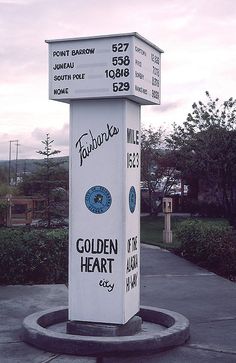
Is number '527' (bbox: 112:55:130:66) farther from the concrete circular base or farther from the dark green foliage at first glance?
the dark green foliage

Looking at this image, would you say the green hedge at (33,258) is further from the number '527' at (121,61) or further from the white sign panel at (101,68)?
the number '527' at (121,61)

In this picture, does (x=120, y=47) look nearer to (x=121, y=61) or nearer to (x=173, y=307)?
(x=121, y=61)

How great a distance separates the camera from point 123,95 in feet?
22.4

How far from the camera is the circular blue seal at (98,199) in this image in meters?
7.01

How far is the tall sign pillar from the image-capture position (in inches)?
272

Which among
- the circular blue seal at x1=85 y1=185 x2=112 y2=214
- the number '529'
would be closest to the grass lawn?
the circular blue seal at x1=85 y1=185 x2=112 y2=214

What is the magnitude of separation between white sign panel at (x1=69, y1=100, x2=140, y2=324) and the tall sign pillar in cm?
1

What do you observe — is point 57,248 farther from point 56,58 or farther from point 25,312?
point 56,58

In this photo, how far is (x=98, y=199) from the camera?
7.05m

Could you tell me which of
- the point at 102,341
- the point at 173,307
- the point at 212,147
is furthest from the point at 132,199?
the point at 212,147

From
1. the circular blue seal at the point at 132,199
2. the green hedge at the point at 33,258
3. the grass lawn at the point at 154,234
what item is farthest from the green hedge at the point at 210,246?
the circular blue seal at the point at 132,199

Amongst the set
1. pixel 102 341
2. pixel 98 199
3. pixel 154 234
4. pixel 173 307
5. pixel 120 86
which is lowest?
pixel 173 307

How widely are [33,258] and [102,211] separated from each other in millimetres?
3689

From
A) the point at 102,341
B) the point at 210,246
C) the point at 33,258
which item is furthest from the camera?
the point at 210,246
